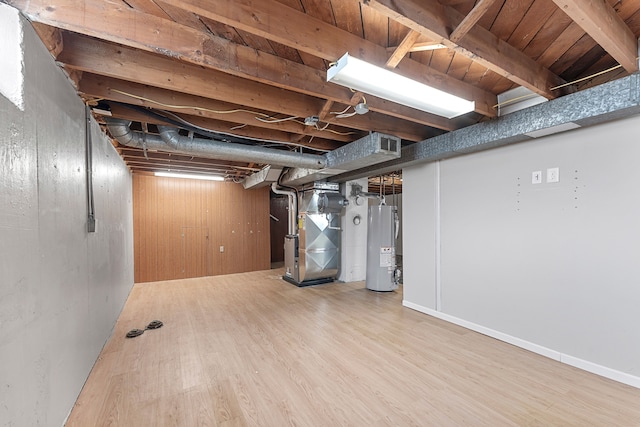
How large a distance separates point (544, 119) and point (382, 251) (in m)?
2.95

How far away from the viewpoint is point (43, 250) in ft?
4.63

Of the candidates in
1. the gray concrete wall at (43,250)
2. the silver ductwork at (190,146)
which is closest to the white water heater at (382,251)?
the silver ductwork at (190,146)

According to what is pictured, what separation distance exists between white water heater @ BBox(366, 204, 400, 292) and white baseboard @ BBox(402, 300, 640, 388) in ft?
3.98

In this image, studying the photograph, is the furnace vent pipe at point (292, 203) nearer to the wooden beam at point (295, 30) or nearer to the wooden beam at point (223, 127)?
the wooden beam at point (223, 127)

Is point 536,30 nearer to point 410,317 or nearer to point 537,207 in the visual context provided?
point 537,207

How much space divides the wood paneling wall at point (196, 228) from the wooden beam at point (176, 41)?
4.85m

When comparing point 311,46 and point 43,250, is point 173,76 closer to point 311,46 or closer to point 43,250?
point 311,46

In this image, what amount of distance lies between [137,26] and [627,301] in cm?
378

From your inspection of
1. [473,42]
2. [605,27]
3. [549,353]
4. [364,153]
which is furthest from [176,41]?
[549,353]

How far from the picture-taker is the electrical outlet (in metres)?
2.42

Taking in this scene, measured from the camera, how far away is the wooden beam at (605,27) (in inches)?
50.5

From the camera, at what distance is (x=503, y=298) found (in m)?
2.79

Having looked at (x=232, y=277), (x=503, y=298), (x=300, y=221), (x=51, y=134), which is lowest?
(x=232, y=277)

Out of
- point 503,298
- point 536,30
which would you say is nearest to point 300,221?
point 503,298
